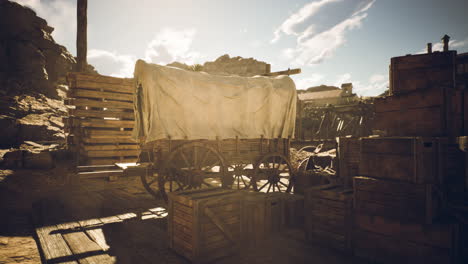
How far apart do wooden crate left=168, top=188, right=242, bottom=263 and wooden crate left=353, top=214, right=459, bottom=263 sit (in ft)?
5.31

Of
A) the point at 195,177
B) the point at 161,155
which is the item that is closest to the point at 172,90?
the point at 161,155

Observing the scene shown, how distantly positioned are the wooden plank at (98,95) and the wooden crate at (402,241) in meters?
7.87

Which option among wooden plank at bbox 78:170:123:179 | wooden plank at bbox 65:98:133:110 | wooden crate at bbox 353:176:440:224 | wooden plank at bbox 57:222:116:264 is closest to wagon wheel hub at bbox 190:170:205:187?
wooden plank at bbox 78:170:123:179

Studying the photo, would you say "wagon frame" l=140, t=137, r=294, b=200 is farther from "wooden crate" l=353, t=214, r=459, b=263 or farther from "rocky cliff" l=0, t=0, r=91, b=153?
"rocky cliff" l=0, t=0, r=91, b=153

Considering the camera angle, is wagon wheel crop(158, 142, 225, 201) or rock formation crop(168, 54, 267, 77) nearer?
wagon wheel crop(158, 142, 225, 201)

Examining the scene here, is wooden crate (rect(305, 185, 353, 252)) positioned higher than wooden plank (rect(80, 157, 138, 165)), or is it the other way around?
wooden plank (rect(80, 157, 138, 165))

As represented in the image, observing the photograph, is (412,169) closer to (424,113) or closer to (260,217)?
(424,113)

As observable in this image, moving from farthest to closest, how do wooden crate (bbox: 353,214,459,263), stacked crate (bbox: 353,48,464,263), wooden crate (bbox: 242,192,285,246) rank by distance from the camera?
wooden crate (bbox: 242,192,285,246), stacked crate (bbox: 353,48,464,263), wooden crate (bbox: 353,214,459,263)

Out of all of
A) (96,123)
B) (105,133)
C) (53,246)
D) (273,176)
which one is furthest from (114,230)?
(96,123)

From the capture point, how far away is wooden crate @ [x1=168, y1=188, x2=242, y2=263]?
3.12m

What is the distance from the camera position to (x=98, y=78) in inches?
321

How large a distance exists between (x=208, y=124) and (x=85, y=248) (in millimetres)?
3252

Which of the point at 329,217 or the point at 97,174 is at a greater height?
the point at 97,174

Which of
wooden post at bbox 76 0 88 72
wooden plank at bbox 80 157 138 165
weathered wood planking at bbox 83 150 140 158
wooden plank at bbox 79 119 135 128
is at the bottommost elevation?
wooden plank at bbox 80 157 138 165
